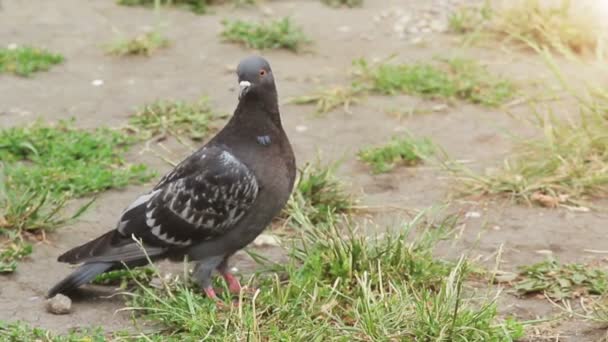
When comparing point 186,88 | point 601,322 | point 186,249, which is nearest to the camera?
point 601,322

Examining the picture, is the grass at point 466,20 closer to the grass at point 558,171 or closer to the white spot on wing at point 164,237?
the grass at point 558,171

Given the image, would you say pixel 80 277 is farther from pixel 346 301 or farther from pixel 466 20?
pixel 466 20

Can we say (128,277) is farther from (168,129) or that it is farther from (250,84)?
(168,129)

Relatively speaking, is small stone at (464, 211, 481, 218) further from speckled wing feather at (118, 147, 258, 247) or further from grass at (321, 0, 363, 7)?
grass at (321, 0, 363, 7)

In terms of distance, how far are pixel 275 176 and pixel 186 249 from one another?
51 centimetres

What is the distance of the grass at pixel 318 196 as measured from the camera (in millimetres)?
5441

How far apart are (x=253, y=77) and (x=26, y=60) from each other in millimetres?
3513

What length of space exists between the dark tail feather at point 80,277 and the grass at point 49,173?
41cm

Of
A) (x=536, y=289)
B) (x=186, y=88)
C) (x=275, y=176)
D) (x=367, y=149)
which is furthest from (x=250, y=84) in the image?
(x=186, y=88)

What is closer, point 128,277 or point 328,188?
point 128,277

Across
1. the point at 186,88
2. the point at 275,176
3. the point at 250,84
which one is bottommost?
the point at 186,88

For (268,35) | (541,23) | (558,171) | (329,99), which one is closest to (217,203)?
(558,171)

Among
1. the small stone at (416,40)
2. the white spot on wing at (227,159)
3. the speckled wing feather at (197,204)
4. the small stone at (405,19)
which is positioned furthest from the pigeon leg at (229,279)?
the small stone at (405,19)

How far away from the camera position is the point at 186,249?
4.74 metres
